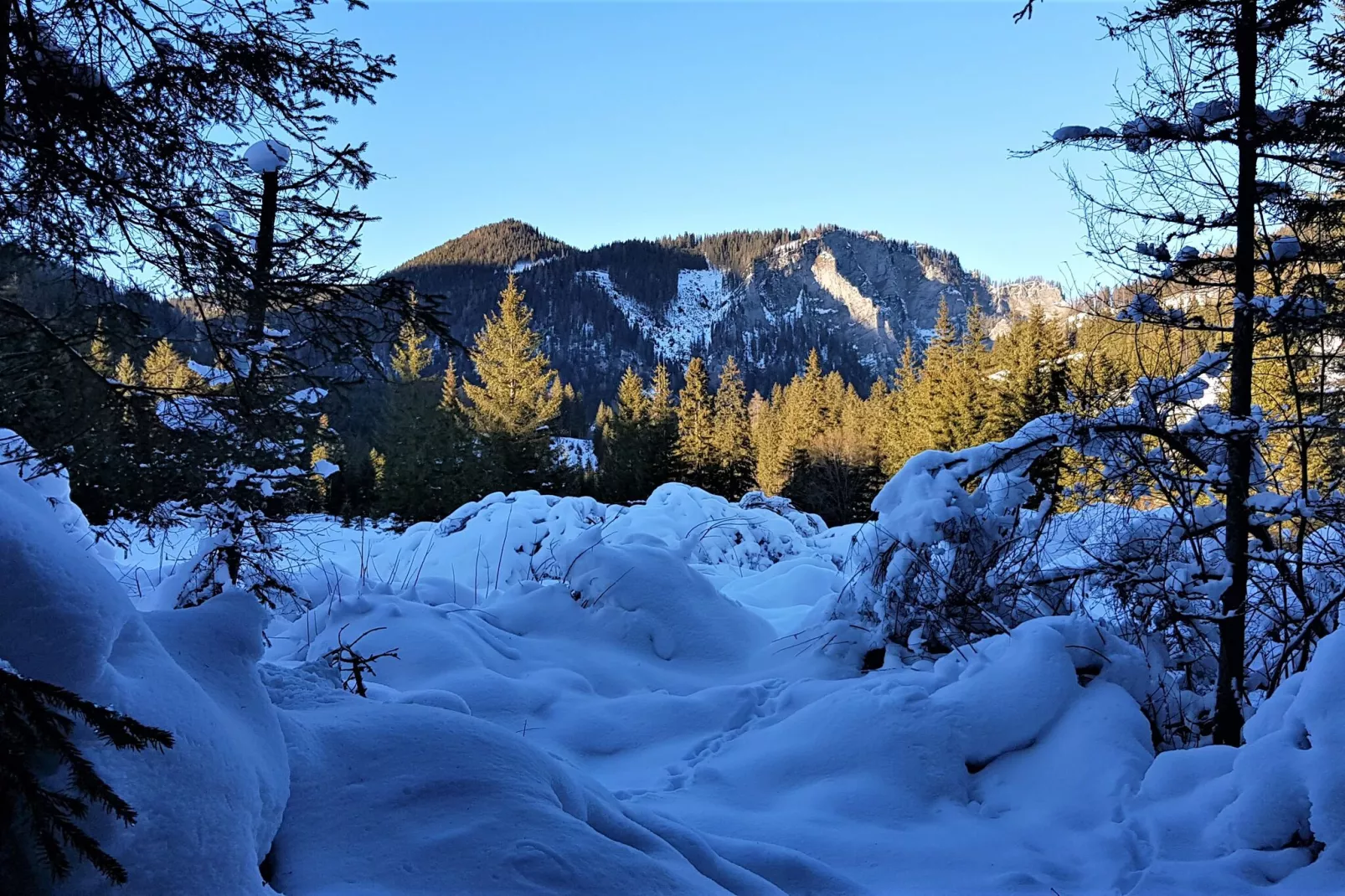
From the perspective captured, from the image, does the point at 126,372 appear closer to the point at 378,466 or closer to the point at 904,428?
the point at 378,466

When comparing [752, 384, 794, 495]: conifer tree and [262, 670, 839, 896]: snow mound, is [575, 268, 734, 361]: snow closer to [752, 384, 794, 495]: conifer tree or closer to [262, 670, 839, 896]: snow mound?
[752, 384, 794, 495]: conifer tree

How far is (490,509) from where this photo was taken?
11977 mm

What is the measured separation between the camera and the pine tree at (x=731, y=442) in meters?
38.8

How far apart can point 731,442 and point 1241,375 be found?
35.9m

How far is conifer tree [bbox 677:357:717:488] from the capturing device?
3772 cm

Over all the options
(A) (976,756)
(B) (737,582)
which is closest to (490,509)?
(B) (737,582)

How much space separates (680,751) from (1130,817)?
1.85 m

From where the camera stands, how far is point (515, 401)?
2788 cm

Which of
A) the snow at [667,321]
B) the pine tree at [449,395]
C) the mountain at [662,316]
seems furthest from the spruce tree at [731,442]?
the snow at [667,321]

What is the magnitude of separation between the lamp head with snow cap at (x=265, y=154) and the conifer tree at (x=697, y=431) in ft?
106

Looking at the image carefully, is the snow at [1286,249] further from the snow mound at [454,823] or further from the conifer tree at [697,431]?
the conifer tree at [697,431]

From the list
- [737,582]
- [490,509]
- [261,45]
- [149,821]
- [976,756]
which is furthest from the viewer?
[490,509]

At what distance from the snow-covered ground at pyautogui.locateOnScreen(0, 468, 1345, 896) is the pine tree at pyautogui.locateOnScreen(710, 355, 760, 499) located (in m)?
32.9

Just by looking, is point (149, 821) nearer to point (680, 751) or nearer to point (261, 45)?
point (680, 751)
